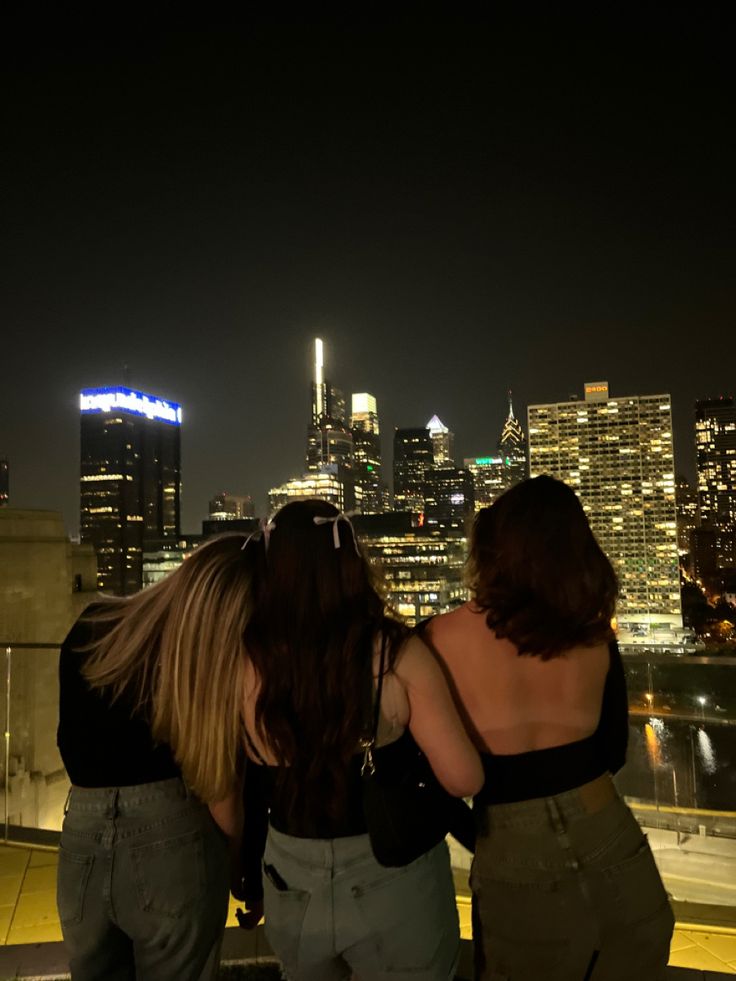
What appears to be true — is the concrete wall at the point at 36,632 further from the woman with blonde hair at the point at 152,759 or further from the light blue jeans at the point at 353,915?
the light blue jeans at the point at 353,915

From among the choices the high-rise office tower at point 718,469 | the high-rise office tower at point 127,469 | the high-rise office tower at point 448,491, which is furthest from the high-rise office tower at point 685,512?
the high-rise office tower at point 127,469

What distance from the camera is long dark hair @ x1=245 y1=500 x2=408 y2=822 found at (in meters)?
1.56

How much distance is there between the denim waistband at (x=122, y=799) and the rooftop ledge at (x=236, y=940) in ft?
5.24

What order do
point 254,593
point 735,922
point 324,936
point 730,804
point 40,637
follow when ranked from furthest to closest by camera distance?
point 40,637 < point 730,804 < point 735,922 < point 254,593 < point 324,936

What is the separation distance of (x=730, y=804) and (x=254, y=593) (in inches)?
142

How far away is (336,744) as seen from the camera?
1.57 meters

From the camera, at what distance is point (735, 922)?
326 centimetres

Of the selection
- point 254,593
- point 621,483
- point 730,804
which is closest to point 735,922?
point 730,804

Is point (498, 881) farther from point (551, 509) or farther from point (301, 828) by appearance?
point (551, 509)

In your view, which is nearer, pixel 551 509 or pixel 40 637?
pixel 551 509

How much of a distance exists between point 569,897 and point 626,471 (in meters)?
138

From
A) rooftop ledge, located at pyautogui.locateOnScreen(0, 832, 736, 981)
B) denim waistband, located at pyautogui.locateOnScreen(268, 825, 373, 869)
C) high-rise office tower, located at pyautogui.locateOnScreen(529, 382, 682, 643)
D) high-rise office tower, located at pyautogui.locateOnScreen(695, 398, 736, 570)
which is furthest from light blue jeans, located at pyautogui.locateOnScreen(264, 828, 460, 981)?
high-rise office tower, located at pyautogui.locateOnScreen(695, 398, 736, 570)

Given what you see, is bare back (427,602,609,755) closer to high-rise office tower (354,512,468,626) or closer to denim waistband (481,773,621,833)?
denim waistband (481,773,621,833)

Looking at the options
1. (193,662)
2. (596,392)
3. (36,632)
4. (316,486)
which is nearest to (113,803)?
(193,662)
